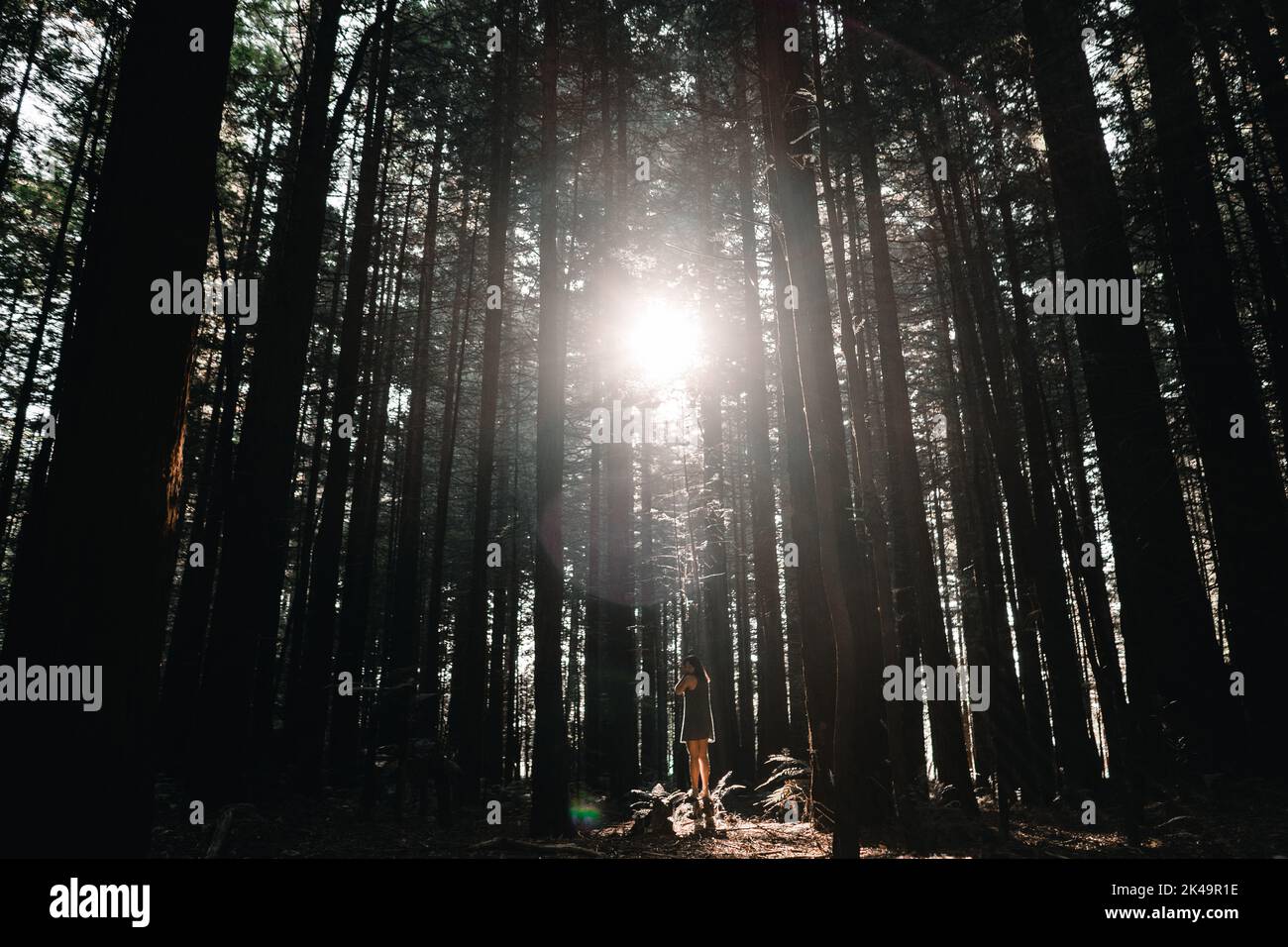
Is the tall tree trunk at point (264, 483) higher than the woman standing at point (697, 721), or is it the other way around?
the tall tree trunk at point (264, 483)

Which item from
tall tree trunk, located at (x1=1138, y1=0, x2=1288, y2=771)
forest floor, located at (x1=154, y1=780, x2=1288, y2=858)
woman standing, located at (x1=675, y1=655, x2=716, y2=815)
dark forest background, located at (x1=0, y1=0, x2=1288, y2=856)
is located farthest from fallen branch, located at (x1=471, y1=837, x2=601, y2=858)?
tall tree trunk, located at (x1=1138, y1=0, x2=1288, y2=771)

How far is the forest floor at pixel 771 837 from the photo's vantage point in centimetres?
636

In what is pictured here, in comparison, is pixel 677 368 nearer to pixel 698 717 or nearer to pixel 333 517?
pixel 333 517

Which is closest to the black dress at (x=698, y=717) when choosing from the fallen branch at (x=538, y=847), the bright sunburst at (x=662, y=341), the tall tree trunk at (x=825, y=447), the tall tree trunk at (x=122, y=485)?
the tall tree trunk at (x=825, y=447)

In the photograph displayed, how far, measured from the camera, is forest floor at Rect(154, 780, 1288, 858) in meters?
Answer: 6.36

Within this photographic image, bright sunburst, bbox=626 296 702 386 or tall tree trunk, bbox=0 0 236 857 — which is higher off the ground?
bright sunburst, bbox=626 296 702 386

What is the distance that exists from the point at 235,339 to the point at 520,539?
12382 mm

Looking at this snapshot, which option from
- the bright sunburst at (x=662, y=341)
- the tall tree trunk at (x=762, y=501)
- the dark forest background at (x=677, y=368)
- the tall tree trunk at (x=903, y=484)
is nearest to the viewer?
the dark forest background at (x=677, y=368)

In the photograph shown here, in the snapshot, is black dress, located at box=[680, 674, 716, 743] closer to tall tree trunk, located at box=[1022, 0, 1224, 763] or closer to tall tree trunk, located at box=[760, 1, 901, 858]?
tall tree trunk, located at box=[760, 1, 901, 858]

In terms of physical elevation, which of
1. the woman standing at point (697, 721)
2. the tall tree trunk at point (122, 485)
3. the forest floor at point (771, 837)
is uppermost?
the tall tree trunk at point (122, 485)

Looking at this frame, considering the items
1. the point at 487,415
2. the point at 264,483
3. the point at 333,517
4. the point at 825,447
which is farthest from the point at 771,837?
the point at 333,517

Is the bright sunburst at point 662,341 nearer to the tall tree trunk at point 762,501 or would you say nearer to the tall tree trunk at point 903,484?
the tall tree trunk at point 762,501
